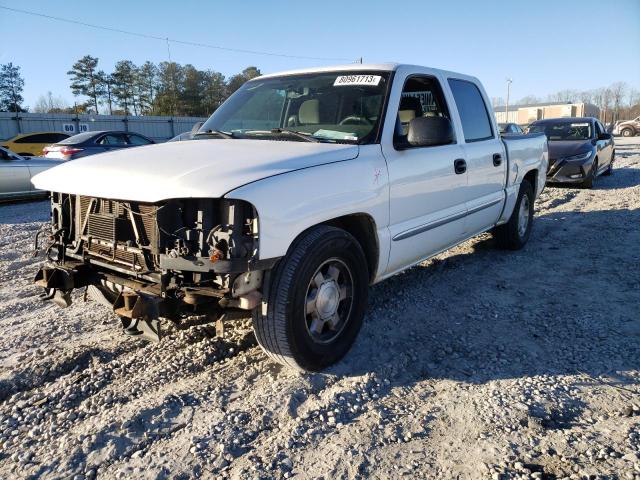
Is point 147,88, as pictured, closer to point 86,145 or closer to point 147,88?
point 147,88

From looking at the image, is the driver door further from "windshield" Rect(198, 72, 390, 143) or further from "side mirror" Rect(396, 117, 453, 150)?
"side mirror" Rect(396, 117, 453, 150)

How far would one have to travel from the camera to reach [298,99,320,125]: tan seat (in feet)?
12.6

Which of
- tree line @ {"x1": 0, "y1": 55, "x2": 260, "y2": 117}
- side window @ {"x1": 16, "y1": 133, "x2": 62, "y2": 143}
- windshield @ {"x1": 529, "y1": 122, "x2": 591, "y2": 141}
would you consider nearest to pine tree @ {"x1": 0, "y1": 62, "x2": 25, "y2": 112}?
tree line @ {"x1": 0, "y1": 55, "x2": 260, "y2": 117}

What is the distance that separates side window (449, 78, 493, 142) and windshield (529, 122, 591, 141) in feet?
26.3

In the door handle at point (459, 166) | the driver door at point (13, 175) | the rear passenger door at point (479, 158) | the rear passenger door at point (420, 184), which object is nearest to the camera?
the rear passenger door at point (420, 184)

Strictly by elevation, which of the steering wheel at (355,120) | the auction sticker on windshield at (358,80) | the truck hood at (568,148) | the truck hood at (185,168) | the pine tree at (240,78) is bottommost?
the truck hood at (568,148)

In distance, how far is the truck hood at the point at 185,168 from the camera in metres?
2.57

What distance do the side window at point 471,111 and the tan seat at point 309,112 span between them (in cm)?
151

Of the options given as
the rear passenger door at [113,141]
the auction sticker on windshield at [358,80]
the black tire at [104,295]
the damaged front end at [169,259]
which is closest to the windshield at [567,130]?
the auction sticker on windshield at [358,80]

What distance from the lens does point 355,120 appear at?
12.0 feet

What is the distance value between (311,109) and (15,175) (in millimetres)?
8908

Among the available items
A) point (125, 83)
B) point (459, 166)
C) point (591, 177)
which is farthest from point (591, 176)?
point (125, 83)


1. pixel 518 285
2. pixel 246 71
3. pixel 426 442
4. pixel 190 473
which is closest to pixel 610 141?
pixel 518 285

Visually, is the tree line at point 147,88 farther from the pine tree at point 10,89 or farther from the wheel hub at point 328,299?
the wheel hub at point 328,299
